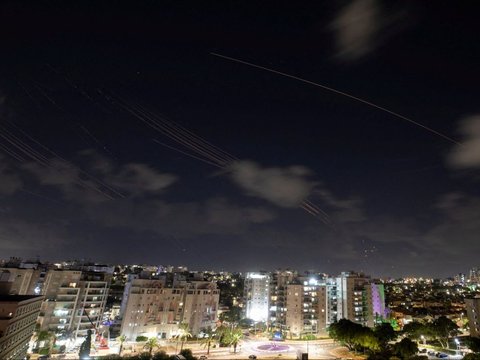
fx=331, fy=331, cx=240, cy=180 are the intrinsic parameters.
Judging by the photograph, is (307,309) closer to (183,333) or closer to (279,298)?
(279,298)

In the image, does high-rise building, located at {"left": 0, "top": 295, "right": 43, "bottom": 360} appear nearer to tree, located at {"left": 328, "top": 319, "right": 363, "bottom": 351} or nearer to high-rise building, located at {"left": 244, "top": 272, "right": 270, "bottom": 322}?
tree, located at {"left": 328, "top": 319, "right": 363, "bottom": 351}

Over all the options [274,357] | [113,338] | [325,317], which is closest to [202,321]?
[113,338]

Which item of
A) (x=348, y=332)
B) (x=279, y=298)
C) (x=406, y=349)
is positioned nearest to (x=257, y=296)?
(x=279, y=298)

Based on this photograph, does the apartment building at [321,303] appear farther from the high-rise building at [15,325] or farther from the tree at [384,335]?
the high-rise building at [15,325]

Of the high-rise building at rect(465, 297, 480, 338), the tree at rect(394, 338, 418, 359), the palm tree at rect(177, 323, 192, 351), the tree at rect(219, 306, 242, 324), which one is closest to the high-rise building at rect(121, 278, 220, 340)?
the palm tree at rect(177, 323, 192, 351)

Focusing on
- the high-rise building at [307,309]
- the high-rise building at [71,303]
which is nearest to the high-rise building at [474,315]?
the high-rise building at [307,309]
